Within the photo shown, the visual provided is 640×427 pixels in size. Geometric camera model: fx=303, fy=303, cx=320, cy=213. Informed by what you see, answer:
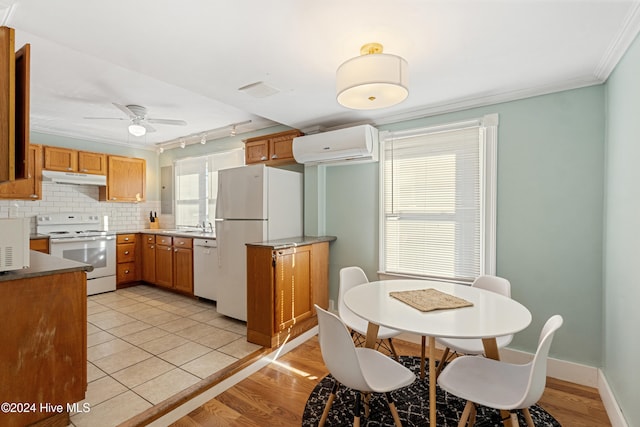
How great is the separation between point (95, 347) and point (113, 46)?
8.39 ft

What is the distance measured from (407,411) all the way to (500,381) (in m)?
0.73

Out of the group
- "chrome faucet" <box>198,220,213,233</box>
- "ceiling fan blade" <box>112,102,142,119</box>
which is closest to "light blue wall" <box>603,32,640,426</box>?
"ceiling fan blade" <box>112,102,142,119</box>

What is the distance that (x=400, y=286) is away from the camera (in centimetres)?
222

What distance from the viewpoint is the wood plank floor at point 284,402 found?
1.92 m

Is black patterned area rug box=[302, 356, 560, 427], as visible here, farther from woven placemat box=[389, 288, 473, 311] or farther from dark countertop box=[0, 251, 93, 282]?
dark countertop box=[0, 251, 93, 282]

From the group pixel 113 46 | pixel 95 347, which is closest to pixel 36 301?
pixel 95 347

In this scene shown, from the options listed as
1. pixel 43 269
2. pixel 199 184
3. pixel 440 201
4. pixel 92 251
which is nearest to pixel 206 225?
pixel 199 184

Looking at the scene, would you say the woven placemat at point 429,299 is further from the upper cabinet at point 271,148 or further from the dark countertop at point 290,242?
the upper cabinet at point 271,148

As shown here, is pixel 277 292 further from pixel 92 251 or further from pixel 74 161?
pixel 74 161

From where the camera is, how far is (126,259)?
491cm

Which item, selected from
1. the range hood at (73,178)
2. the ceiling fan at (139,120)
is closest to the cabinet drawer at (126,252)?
the range hood at (73,178)

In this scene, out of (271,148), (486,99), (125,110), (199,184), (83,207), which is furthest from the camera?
(199,184)

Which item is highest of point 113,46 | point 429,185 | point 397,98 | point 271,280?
point 113,46

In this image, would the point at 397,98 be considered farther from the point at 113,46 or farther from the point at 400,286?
the point at 113,46
